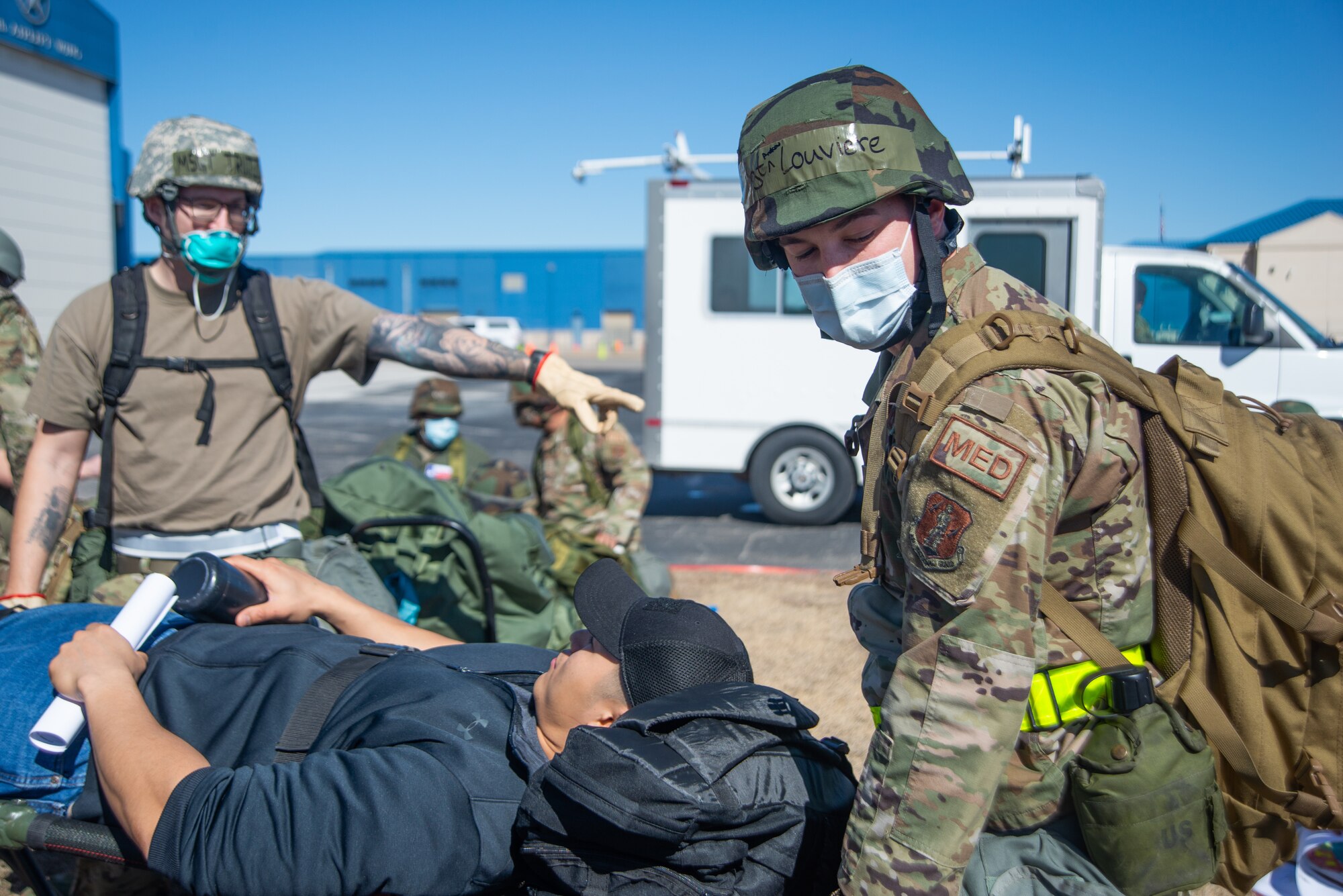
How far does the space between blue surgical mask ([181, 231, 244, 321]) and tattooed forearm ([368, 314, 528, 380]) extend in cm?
Answer: 46

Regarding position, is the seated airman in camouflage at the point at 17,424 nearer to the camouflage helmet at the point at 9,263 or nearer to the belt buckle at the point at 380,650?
the camouflage helmet at the point at 9,263

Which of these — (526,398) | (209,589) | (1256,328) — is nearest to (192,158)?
(209,589)

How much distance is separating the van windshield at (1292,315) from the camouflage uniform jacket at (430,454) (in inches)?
241

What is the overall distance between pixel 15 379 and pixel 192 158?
60.4 inches

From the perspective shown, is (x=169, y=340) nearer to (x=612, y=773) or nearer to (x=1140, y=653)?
(x=612, y=773)

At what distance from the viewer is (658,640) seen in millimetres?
1915

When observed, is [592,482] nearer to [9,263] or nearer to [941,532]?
[9,263]

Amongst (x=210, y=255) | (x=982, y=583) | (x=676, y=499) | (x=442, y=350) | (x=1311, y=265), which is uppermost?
(x=1311, y=265)

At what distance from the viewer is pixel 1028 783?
4.89ft

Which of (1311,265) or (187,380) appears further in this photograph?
Result: (1311,265)

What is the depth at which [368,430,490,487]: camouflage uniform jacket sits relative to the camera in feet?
20.6

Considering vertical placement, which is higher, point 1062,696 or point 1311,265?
point 1311,265

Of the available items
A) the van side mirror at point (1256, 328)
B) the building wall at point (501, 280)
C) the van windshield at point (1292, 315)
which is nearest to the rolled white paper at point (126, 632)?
the van side mirror at point (1256, 328)

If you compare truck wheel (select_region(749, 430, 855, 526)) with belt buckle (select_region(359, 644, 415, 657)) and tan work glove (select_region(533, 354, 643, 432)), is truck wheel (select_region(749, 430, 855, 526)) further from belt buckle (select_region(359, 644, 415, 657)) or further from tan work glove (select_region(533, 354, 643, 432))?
belt buckle (select_region(359, 644, 415, 657))
